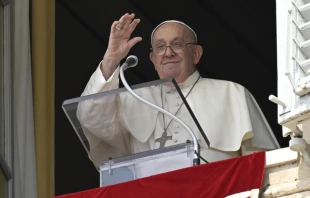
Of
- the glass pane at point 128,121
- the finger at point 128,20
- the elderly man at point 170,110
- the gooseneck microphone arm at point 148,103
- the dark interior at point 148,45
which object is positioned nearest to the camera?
the gooseneck microphone arm at point 148,103

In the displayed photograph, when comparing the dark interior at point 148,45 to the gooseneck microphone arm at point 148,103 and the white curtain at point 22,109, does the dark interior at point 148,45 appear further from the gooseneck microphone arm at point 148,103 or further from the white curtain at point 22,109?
the gooseneck microphone arm at point 148,103

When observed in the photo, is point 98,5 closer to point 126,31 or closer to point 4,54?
point 4,54

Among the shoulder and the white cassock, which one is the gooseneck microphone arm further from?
the shoulder

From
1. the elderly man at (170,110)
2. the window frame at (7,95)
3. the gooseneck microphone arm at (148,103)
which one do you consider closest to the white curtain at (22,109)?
the window frame at (7,95)

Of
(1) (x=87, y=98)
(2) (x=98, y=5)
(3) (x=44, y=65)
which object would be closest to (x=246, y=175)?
(1) (x=87, y=98)

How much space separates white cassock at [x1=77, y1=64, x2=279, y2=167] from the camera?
639cm

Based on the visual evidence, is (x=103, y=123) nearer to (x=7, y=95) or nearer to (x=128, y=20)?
(x=128, y=20)

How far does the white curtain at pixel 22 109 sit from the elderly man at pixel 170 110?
0.93 metres

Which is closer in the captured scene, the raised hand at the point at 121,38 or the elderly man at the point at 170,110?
the elderly man at the point at 170,110

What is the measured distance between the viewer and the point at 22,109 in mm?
7801

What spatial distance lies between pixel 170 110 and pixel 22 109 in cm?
163

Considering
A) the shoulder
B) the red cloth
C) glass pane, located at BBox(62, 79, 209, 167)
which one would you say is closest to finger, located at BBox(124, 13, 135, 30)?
glass pane, located at BBox(62, 79, 209, 167)

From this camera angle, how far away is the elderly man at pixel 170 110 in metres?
6.45

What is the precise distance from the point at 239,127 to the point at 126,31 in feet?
2.34
